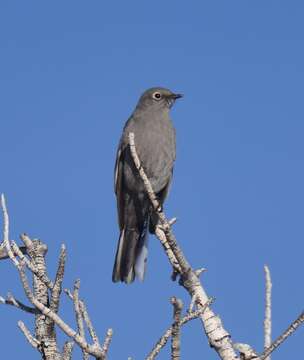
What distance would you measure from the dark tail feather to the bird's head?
78.7 inches

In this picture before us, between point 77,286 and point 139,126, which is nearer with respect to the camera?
point 77,286

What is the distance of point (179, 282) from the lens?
5477mm

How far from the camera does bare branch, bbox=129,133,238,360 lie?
15.7 ft

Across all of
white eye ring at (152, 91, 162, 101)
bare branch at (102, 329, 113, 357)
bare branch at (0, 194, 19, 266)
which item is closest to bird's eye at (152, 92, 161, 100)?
white eye ring at (152, 91, 162, 101)

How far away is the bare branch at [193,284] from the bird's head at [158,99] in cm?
429

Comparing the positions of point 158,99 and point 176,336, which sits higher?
point 158,99

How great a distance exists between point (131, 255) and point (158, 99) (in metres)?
2.59

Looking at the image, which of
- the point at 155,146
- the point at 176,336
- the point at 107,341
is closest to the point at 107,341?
the point at 107,341

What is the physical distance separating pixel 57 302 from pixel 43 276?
38 centimetres

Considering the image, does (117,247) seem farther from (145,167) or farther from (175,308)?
(175,308)

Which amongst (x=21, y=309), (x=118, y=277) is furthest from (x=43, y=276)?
(x=118, y=277)

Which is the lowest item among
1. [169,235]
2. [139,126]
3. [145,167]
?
[169,235]

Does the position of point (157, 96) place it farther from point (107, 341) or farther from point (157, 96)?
point (107, 341)

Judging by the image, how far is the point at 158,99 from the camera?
1018cm
